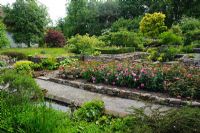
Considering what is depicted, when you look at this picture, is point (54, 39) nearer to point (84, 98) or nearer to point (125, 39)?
point (125, 39)

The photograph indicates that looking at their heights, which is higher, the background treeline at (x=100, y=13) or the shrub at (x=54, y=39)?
the background treeline at (x=100, y=13)

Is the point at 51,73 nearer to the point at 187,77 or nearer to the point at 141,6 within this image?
the point at 187,77

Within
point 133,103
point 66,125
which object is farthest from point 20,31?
point 66,125

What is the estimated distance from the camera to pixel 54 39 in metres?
30.6

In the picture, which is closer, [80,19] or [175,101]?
[175,101]

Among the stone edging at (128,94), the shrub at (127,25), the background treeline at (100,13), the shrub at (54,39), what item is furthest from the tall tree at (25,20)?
the stone edging at (128,94)

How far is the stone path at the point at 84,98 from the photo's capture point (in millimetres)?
9148

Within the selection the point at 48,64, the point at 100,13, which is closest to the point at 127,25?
the point at 100,13

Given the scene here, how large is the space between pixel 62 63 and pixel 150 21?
1398 centimetres

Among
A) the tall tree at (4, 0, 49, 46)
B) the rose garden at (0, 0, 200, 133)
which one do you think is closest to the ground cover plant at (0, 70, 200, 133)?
the rose garden at (0, 0, 200, 133)

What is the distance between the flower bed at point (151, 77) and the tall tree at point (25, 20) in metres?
19.4

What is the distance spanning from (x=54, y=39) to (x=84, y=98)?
2069 centimetres

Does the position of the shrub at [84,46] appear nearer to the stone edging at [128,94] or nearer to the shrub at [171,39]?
the shrub at [171,39]

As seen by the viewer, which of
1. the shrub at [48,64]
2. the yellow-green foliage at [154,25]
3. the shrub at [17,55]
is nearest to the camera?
the shrub at [48,64]
